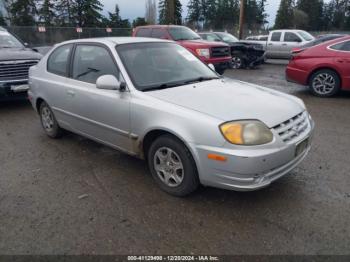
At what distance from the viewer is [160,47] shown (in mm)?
4238

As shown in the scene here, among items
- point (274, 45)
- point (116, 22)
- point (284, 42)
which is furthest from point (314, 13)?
point (284, 42)

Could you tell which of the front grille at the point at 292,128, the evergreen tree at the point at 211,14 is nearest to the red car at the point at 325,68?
the front grille at the point at 292,128

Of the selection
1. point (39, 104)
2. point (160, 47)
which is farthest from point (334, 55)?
point (39, 104)

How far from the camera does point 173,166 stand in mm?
3264

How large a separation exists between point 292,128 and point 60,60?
3606mm

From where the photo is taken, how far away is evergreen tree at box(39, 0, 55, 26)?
131 feet

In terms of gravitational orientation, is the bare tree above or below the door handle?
above

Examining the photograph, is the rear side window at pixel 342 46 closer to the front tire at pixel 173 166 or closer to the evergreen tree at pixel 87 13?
the front tire at pixel 173 166

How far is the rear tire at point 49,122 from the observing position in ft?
16.5

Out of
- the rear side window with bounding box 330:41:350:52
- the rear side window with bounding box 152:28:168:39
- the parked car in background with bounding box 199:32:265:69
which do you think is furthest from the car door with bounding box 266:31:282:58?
the rear side window with bounding box 330:41:350:52

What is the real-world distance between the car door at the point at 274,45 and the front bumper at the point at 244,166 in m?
14.5

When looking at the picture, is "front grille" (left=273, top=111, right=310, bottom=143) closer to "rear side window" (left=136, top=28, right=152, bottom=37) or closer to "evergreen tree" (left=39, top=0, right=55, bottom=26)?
"rear side window" (left=136, top=28, right=152, bottom=37)

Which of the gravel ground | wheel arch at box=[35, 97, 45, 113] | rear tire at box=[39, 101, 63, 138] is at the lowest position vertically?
the gravel ground

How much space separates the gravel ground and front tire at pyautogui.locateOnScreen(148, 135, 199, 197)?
13 centimetres
